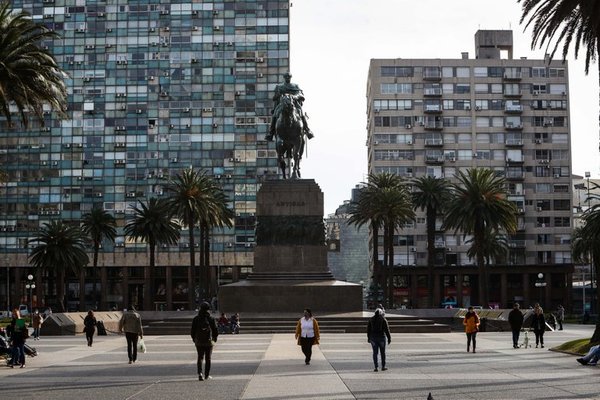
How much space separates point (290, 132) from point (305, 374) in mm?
30507

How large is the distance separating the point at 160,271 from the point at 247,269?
10721 millimetres

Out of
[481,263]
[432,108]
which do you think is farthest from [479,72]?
[481,263]

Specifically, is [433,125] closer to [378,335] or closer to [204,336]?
[378,335]

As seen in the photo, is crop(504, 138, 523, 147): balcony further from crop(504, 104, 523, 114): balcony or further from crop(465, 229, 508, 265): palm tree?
crop(465, 229, 508, 265): palm tree

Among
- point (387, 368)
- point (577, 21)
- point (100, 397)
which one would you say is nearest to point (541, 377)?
point (387, 368)

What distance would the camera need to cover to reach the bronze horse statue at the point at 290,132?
173ft

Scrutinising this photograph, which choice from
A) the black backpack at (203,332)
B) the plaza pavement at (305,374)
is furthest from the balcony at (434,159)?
the black backpack at (203,332)

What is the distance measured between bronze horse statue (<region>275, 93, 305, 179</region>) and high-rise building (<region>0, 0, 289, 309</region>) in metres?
64.3

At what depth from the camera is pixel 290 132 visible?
52812 mm

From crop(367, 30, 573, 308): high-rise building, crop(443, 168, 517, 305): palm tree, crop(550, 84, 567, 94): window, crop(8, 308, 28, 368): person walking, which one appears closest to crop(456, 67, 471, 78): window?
crop(367, 30, 573, 308): high-rise building

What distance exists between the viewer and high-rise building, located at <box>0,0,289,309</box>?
11825 cm

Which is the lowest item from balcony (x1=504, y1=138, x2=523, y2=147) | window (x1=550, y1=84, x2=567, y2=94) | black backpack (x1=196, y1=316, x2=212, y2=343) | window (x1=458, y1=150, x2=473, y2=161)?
black backpack (x1=196, y1=316, x2=212, y2=343)

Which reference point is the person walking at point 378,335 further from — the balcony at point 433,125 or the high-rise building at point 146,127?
the balcony at point 433,125

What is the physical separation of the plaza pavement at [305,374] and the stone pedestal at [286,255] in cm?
1329
